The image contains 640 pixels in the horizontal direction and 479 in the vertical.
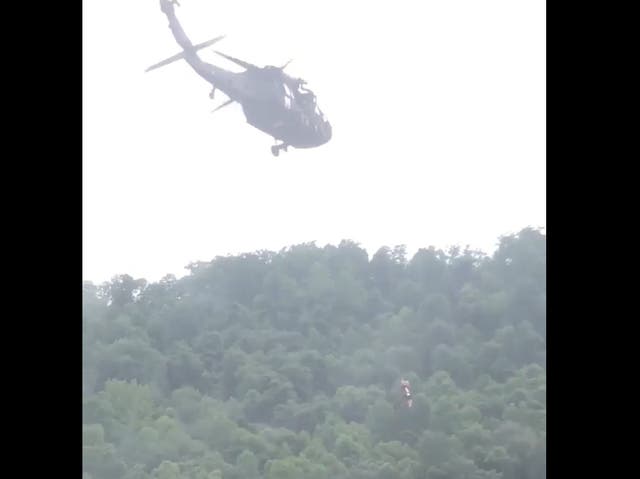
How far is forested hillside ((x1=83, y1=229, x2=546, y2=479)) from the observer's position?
31.7 feet

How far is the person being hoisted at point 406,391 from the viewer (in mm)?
10570

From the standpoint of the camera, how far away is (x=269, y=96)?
6859 millimetres

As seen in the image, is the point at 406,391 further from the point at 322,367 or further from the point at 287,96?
the point at 287,96

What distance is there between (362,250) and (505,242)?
5.59 ft

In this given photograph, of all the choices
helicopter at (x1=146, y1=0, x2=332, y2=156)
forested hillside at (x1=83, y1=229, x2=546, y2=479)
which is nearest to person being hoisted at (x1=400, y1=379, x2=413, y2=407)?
forested hillside at (x1=83, y1=229, x2=546, y2=479)

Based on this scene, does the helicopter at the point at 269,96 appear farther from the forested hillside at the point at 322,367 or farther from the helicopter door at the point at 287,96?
the forested hillside at the point at 322,367

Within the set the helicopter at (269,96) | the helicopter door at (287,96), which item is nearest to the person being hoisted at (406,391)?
the helicopter at (269,96)

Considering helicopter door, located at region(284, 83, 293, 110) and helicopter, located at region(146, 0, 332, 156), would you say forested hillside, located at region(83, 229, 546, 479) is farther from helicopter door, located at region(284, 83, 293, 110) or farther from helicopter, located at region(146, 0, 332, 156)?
helicopter door, located at region(284, 83, 293, 110)

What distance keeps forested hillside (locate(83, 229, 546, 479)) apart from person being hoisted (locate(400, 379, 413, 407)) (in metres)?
0.07

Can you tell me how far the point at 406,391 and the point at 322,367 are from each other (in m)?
0.96
